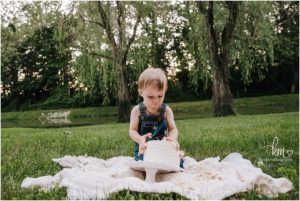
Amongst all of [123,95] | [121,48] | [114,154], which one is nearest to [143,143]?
[114,154]

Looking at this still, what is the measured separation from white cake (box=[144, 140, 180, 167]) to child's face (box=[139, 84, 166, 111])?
1.82 feet

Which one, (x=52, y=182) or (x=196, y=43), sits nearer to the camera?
(x=52, y=182)

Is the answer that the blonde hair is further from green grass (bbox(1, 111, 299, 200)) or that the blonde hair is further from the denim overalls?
green grass (bbox(1, 111, 299, 200))

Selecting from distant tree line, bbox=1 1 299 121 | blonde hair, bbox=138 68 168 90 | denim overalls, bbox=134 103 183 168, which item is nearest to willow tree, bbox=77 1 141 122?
distant tree line, bbox=1 1 299 121

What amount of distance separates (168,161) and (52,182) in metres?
1.02

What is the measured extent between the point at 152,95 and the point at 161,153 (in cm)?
68

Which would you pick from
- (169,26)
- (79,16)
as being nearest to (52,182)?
(79,16)

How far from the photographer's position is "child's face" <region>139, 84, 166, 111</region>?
4.48m

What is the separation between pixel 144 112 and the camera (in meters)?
4.91

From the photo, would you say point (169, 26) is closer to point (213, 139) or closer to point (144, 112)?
point (213, 139)

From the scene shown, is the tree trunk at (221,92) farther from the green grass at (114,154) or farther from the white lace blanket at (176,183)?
the white lace blanket at (176,183)

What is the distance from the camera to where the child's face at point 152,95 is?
176 inches

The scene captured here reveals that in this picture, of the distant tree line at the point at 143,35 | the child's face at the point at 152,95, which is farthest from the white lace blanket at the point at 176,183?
the distant tree line at the point at 143,35

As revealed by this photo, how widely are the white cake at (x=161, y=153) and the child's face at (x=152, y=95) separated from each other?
0.56 metres
